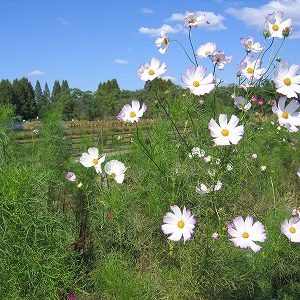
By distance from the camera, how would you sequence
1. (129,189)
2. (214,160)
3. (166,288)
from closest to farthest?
(214,160) < (166,288) < (129,189)

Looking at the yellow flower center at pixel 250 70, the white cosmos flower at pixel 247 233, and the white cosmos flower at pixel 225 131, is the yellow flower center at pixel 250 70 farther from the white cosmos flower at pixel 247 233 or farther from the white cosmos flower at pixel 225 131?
the white cosmos flower at pixel 247 233

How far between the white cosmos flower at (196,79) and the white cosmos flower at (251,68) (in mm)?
242

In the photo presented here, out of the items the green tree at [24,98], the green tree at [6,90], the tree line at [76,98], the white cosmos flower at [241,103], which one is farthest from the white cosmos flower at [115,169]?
the green tree at [24,98]

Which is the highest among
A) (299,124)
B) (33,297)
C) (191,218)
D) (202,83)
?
(202,83)

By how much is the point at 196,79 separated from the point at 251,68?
330 mm

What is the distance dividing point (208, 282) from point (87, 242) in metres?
1.13

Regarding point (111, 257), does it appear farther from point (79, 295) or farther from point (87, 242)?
point (87, 242)

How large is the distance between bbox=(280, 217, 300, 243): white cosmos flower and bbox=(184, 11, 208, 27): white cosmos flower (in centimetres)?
92

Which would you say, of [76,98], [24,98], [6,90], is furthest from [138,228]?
[24,98]

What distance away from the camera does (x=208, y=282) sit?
240 cm

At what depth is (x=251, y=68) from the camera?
2080 millimetres

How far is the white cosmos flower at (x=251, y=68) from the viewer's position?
2035mm

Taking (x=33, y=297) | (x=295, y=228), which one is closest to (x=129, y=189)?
(x=33, y=297)

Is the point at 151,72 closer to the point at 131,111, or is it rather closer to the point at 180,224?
the point at 131,111
